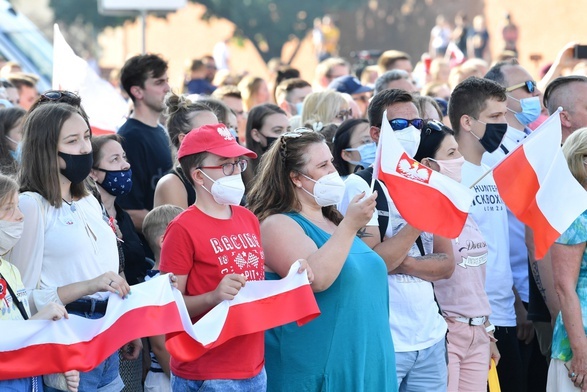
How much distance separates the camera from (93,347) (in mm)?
4680

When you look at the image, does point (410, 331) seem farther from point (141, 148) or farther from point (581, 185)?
point (141, 148)

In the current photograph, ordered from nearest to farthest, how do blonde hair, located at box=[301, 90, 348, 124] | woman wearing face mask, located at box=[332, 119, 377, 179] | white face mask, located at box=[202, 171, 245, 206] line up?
white face mask, located at box=[202, 171, 245, 206]
woman wearing face mask, located at box=[332, 119, 377, 179]
blonde hair, located at box=[301, 90, 348, 124]

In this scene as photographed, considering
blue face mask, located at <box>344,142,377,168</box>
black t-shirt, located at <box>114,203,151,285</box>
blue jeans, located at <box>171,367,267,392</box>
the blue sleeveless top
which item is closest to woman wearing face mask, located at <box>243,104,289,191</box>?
blue face mask, located at <box>344,142,377,168</box>

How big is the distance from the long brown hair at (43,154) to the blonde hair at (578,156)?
9.44 feet

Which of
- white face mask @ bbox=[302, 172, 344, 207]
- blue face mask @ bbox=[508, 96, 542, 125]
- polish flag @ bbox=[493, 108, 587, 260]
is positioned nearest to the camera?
white face mask @ bbox=[302, 172, 344, 207]

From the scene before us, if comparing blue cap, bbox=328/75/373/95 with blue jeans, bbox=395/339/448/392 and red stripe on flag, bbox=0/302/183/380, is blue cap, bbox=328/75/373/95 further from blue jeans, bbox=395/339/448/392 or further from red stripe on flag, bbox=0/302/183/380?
red stripe on flag, bbox=0/302/183/380

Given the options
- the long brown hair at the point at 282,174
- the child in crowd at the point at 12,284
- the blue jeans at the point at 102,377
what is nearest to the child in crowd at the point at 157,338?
the blue jeans at the point at 102,377

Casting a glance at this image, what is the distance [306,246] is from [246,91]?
7.07 metres

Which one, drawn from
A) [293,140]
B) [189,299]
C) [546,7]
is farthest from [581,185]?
[546,7]

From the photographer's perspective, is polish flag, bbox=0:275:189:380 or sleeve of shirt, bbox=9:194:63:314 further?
sleeve of shirt, bbox=9:194:63:314

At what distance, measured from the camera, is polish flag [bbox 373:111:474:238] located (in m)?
5.18

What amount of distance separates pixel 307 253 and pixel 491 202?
73.3 inches

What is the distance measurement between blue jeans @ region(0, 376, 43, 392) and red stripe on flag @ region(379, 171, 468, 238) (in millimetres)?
1941

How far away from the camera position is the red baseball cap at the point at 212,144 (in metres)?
4.94
